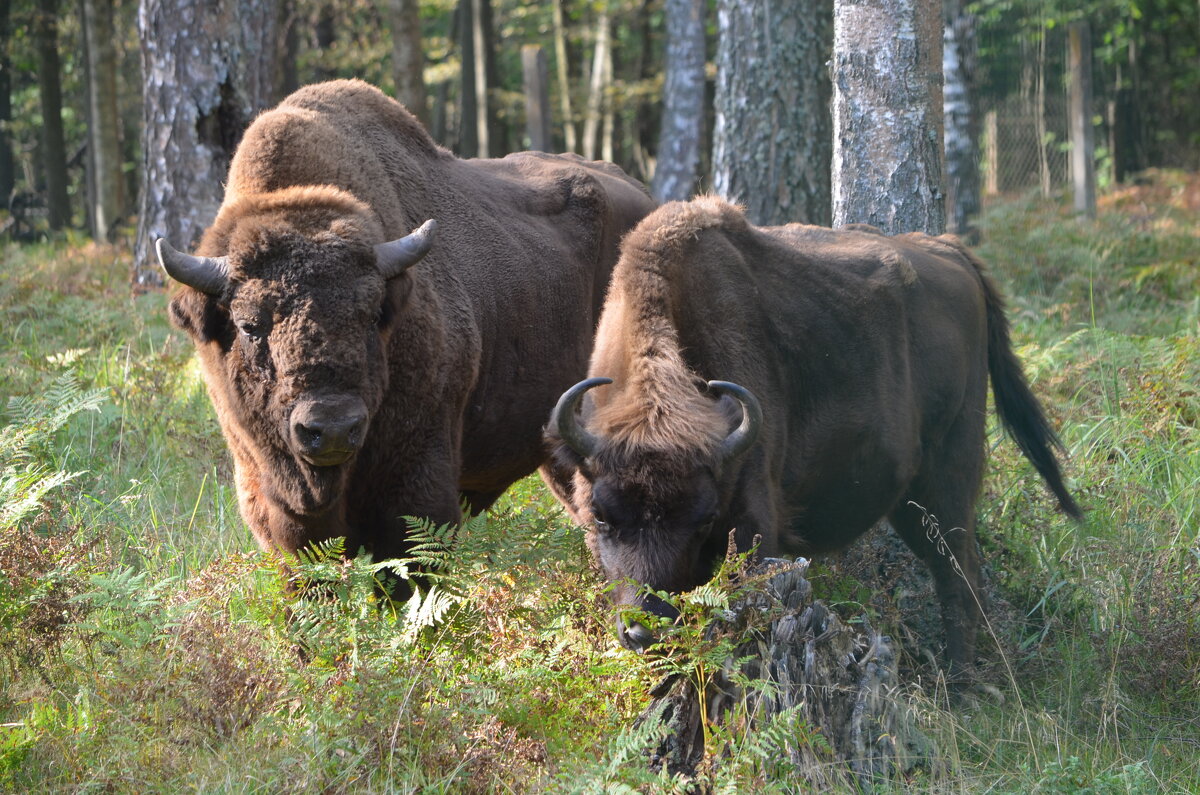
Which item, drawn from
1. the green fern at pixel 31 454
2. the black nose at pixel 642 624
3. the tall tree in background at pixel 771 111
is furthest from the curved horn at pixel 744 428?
the tall tree in background at pixel 771 111

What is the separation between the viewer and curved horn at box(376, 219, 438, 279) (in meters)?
4.79

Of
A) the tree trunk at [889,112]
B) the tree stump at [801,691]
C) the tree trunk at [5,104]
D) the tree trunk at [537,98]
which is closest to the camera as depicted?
the tree stump at [801,691]

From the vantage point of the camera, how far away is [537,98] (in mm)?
14734

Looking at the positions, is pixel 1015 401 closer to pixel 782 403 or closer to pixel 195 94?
pixel 782 403

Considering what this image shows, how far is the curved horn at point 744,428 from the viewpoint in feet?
14.2

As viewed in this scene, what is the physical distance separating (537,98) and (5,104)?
16.2m

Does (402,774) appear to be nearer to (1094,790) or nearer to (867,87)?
(1094,790)

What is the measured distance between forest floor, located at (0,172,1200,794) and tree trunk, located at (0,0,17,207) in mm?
19779

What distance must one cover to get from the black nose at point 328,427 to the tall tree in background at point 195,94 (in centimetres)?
675

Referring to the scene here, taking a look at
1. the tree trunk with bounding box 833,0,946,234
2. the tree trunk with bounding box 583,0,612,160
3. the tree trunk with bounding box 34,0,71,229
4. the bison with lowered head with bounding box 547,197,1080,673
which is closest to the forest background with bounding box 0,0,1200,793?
the bison with lowered head with bounding box 547,197,1080,673

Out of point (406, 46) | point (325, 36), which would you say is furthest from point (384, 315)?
point (325, 36)

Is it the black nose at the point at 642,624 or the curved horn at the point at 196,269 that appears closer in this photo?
the black nose at the point at 642,624

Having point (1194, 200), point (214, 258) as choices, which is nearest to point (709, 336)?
point (214, 258)

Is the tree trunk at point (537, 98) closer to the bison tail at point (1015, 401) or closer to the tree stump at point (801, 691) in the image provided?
the bison tail at point (1015, 401)
